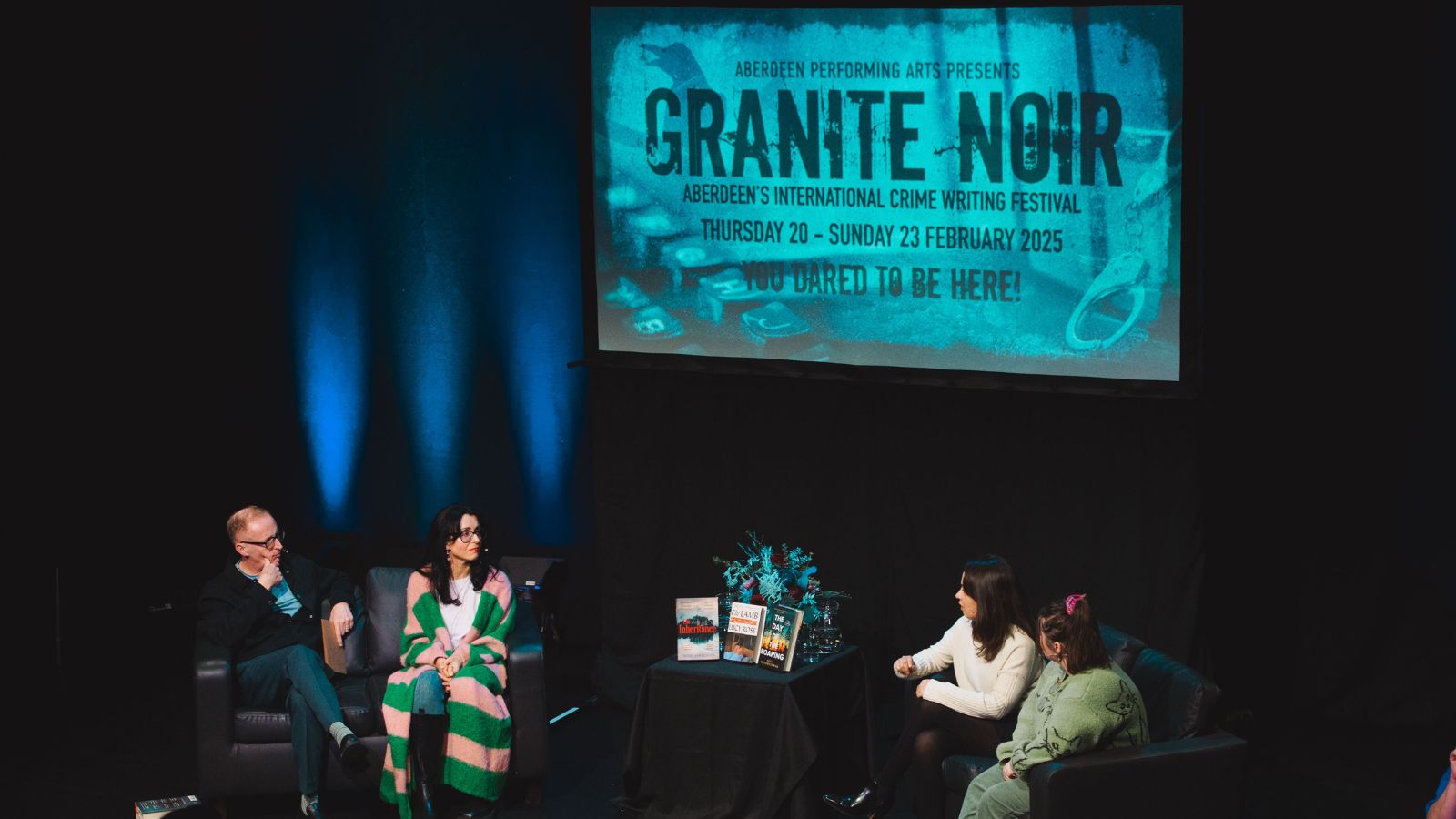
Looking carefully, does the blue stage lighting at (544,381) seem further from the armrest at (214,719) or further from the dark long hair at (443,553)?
the armrest at (214,719)

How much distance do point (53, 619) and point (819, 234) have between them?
148 inches

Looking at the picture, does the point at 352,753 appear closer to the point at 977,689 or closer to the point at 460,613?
the point at 460,613

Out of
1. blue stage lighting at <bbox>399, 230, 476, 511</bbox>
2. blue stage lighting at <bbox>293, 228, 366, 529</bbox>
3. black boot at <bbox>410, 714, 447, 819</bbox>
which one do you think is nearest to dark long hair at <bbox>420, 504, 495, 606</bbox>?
black boot at <bbox>410, 714, 447, 819</bbox>

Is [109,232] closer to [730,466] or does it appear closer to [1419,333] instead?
[730,466]

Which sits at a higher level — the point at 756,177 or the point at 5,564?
the point at 756,177

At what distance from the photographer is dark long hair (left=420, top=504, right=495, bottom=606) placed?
618 centimetres

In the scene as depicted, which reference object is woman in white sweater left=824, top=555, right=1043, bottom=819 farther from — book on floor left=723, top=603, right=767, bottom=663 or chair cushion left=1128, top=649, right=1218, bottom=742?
book on floor left=723, top=603, right=767, bottom=663

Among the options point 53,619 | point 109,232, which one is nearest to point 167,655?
point 53,619

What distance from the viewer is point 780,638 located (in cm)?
586

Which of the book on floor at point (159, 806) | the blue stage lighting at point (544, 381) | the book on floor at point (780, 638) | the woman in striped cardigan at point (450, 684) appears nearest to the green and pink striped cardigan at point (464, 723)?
the woman in striped cardigan at point (450, 684)

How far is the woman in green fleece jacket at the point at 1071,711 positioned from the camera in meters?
5.01

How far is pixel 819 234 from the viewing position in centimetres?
679

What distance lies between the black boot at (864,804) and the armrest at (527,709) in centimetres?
104

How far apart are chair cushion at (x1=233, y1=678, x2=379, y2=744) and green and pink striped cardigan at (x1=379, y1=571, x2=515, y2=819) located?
124 mm
